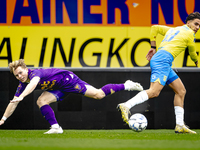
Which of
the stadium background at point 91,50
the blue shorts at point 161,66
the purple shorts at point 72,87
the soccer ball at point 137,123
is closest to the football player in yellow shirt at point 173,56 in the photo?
the blue shorts at point 161,66

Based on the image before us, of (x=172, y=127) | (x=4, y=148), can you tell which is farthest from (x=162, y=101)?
(x=4, y=148)

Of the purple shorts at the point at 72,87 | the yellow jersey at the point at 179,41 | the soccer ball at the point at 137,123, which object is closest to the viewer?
the soccer ball at the point at 137,123

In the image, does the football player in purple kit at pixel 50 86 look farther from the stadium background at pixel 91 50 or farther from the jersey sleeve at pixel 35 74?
the stadium background at pixel 91 50

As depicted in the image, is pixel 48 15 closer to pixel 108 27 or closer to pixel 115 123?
pixel 108 27

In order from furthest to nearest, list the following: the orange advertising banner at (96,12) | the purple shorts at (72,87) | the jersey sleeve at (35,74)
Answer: the orange advertising banner at (96,12)
the purple shorts at (72,87)
the jersey sleeve at (35,74)

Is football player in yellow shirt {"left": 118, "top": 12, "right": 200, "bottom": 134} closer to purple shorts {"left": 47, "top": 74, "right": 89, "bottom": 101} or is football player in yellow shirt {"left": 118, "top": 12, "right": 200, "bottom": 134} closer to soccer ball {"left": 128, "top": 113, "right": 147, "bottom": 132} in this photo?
soccer ball {"left": 128, "top": 113, "right": 147, "bottom": 132}

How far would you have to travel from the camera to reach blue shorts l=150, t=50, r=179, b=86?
525 cm

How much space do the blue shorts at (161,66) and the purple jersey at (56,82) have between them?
3.91ft

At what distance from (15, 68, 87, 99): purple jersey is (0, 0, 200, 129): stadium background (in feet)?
5.79

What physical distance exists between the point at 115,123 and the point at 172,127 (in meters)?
1.18

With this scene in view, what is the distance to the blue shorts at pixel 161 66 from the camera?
17.2 ft

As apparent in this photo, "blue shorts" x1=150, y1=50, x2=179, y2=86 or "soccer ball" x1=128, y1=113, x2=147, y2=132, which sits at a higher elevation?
"blue shorts" x1=150, y1=50, x2=179, y2=86

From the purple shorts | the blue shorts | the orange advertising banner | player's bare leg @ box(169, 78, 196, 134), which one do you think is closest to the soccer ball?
the blue shorts

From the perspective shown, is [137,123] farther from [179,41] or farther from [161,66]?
[179,41]
